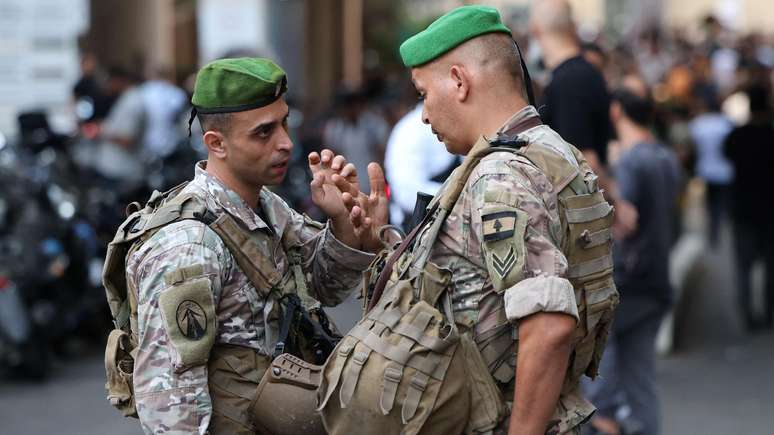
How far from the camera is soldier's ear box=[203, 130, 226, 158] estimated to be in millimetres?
3393

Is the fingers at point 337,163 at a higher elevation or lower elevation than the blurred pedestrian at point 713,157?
higher

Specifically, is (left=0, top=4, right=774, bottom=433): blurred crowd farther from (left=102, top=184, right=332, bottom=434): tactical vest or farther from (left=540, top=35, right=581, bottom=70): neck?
(left=102, top=184, right=332, bottom=434): tactical vest

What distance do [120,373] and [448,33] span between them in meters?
1.24

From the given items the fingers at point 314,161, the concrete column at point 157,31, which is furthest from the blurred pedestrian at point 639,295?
the concrete column at point 157,31

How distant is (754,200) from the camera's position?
1052cm

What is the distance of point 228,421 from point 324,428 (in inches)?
10.8

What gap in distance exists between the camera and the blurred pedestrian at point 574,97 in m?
5.87

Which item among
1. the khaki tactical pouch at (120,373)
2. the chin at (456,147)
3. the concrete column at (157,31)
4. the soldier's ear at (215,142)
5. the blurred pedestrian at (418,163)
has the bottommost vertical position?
the concrete column at (157,31)

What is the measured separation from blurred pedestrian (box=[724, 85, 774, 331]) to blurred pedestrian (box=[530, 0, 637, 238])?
15.4 ft

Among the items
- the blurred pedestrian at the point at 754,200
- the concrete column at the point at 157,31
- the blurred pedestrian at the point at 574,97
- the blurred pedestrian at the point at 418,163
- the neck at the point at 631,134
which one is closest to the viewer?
the blurred pedestrian at the point at 574,97

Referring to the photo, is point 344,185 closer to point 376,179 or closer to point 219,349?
point 376,179

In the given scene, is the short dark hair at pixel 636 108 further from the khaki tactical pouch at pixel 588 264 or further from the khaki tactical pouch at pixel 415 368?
the khaki tactical pouch at pixel 415 368

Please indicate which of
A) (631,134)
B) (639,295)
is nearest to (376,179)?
(639,295)

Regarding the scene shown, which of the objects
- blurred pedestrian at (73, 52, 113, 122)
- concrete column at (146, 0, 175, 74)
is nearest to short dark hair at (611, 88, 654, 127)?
blurred pedestrian at (73, 52, 113, 122)
